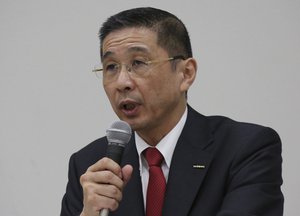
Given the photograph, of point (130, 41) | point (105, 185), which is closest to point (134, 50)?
point (130, 41)

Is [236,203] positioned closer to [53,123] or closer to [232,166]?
[232,166]

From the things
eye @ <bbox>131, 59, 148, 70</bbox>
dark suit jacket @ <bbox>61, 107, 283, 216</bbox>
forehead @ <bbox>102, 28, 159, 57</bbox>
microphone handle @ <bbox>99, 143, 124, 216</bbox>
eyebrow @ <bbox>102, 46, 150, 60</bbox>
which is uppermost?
forehead @ <bbox>102, 28, 159, 57</bbox>

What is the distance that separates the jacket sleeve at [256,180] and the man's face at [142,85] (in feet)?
1.26

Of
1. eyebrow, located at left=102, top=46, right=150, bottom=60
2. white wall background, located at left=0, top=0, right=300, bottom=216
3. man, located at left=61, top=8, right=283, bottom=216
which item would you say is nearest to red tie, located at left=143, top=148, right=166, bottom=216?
man, located at left=61, top=8, right=283, bottom=216

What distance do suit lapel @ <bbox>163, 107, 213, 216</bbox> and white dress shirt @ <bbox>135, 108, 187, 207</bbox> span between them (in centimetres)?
3

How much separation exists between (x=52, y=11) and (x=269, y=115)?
1735 millimetres

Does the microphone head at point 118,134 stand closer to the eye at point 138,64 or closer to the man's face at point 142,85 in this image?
the man's face at point 142,85

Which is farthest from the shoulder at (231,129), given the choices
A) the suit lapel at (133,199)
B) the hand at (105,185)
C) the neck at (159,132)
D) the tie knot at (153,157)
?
the hand at (105,185)

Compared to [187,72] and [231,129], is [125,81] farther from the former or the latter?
[231,129]

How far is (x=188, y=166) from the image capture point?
2115 millimetres

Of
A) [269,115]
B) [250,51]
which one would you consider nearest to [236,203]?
[269,115]

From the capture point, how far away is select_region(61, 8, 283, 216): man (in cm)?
197

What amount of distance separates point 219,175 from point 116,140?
1.84 ft

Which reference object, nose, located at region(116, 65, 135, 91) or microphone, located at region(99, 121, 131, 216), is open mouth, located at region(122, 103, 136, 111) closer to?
nose, located at region(116, 65, 135, 91)
